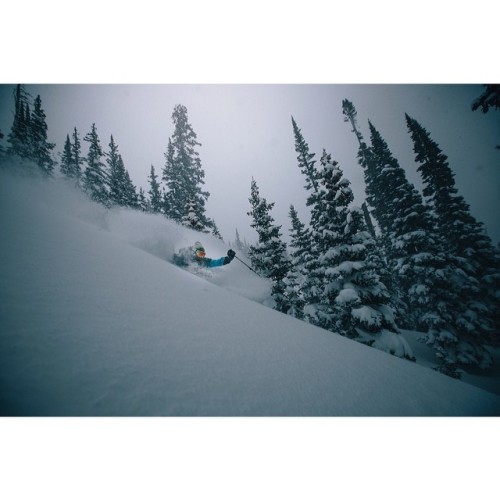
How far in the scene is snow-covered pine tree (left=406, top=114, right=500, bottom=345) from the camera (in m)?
13.2

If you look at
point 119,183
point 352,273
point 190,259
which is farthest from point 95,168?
point 352,273

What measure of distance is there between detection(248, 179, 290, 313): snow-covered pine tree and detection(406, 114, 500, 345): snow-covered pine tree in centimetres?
1056

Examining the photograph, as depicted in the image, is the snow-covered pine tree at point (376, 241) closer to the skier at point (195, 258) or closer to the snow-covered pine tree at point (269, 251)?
the snow-covered pine tree at point (269, 251)

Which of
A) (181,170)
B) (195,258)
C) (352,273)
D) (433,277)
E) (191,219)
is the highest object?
(181,170)

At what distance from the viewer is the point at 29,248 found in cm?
297

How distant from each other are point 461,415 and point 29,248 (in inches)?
257

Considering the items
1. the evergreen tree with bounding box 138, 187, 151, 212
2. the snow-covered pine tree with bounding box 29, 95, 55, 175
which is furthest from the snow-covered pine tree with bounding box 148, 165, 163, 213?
the snow-covered pine tree with bounding box 29, 95, 55, 175

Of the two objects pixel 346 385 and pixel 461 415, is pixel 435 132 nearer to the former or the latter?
pixel 461 415

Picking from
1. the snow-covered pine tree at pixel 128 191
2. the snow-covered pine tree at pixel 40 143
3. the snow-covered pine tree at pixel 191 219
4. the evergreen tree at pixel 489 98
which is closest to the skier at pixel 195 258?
the snow-covered pine tree at pixel 191 219

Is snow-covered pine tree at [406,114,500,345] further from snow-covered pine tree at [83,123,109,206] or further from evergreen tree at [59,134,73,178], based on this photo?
evergreen tree at [59,134,73,178]

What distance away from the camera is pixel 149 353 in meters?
2.05

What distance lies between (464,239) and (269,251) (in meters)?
13.0

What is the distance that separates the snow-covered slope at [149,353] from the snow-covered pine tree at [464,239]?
519 inches

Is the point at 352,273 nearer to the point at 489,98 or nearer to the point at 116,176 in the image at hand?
the point at 489,98
